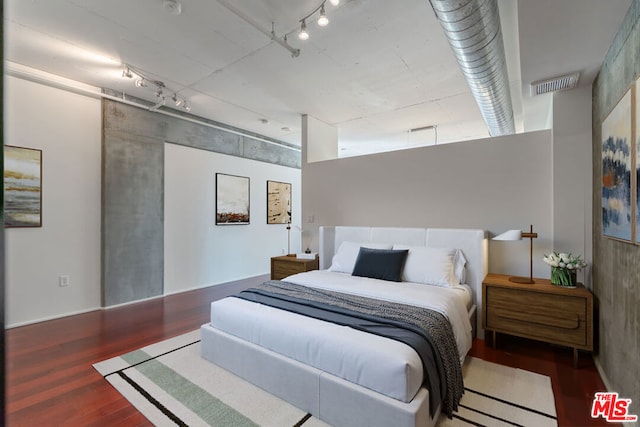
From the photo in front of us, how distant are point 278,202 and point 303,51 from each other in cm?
405

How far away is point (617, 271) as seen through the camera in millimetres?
2006

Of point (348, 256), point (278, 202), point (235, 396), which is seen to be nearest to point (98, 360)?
point (235, 396)

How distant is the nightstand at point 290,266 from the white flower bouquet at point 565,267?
2.77m

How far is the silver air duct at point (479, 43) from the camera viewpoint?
1804 millimetres

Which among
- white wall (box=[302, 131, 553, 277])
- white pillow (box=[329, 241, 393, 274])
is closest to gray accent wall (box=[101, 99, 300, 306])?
white wall (box=[302, 131, 553, 277])

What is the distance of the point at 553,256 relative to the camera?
2689 millimetres

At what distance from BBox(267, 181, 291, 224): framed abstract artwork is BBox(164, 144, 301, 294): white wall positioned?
0.41ft

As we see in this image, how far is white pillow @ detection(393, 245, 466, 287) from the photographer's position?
2963 millimetres

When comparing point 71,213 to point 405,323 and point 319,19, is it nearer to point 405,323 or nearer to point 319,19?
point 319,19

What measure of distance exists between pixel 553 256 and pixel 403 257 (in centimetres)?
136

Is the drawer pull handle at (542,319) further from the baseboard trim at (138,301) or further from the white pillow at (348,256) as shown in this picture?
the baseboard trim at (138,301)

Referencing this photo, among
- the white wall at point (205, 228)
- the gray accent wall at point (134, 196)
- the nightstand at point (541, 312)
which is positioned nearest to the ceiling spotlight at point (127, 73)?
the gray accent wall at point (134, 196)

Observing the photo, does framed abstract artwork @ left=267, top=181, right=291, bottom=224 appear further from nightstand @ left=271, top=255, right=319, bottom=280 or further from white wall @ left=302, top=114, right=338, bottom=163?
nightstand @ left=271, top=255, right=319, bottom=280

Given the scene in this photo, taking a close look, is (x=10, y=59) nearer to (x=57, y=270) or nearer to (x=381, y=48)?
(x=57, y=270)
